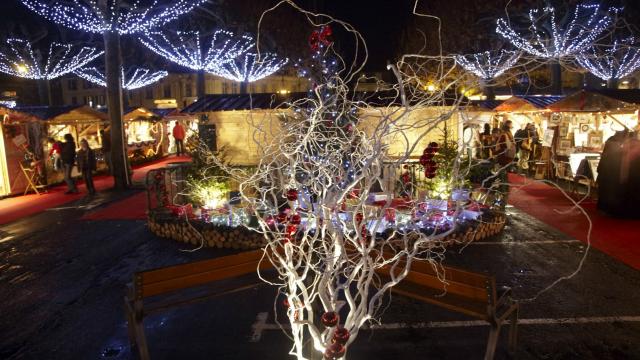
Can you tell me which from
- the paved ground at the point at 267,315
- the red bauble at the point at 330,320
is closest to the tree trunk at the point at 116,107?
the paved ground at the point at 267,315

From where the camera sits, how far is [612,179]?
31.4 ft

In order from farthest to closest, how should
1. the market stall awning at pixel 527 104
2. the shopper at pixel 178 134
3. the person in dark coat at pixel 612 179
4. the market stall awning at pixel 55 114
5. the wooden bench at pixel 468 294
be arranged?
the shopper at pixel 178 134, the market stall awning at pixel 527 104, the market stall awning at pixel 55 114, the person in dark coat at pixel 612 179, the wooden bench at pixel 468 294

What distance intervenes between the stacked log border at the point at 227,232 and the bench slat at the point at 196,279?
2483mm

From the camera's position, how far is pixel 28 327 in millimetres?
5488

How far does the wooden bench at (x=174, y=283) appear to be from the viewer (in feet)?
14.6

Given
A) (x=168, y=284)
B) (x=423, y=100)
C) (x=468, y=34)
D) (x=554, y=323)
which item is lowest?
(x=554, y=323)

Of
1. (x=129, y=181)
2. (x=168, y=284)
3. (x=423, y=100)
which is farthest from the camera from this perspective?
(x=129, y=181)

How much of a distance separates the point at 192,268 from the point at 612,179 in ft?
29.8

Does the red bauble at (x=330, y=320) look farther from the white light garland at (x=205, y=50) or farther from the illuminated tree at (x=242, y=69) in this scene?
the illuminated tree at (x=242, y=69)

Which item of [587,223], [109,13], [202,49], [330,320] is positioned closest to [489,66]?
[587,223]

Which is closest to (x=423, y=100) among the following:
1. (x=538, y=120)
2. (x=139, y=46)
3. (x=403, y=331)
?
(x=403, y=331)

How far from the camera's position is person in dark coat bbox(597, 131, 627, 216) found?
9480mm

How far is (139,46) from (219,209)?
35218mm

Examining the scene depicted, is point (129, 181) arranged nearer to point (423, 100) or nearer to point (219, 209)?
point (219, 209)
